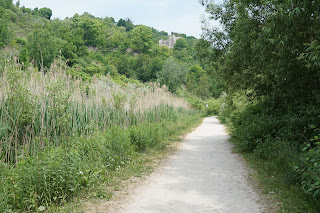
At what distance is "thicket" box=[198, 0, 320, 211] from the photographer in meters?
5.32

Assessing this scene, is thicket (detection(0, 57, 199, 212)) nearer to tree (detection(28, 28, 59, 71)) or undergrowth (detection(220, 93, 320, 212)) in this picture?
tree (detection(28, 28, 59, 71))

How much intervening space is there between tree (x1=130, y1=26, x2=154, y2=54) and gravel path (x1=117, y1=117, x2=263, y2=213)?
8838 centimetres

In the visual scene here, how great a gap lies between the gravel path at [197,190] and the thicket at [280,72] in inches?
36.1

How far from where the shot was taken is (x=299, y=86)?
25.6ft

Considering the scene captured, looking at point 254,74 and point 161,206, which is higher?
point 254,74

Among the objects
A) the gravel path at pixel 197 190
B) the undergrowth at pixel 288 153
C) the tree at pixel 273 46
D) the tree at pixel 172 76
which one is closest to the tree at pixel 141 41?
the tree at pixel 172 76

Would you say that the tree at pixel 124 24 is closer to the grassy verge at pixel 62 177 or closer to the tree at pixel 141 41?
the tree at pixel 141 41

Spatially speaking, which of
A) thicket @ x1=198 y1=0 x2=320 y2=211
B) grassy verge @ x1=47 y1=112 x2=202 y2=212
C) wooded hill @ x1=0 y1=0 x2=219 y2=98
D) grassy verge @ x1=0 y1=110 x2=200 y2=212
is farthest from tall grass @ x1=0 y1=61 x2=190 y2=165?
wooded hill @ x1=0 y1=0 x2=219 y2=98

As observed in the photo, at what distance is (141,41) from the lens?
95.2 meters

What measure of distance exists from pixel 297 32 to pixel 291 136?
3242 mm

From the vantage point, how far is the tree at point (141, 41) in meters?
94.1

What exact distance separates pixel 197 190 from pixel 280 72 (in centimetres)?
419

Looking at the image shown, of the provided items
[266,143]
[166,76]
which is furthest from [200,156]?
[166,76]

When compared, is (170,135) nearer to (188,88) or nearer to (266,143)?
(266,143)
